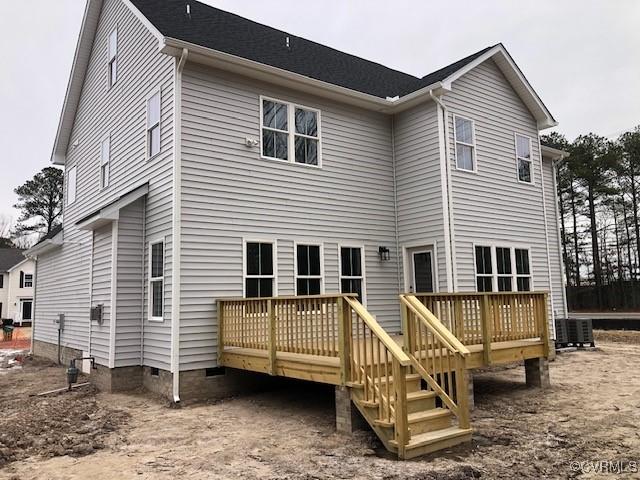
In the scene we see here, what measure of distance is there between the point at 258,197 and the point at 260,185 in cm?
25

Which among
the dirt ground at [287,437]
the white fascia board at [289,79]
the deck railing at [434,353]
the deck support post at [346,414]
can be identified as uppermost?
the white fascia board at [289,79]

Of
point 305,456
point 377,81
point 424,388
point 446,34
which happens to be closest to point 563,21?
point 446,34

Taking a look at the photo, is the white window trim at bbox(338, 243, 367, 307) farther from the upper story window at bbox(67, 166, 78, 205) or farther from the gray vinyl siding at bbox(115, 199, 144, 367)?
the upper story window at bbox(67, 166, 78, 205)

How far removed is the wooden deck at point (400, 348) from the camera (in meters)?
5.61

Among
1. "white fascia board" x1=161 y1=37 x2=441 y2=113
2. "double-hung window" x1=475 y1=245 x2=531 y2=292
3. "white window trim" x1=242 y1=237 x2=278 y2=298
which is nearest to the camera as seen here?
"white fascia board" x1=161 y1=37 x2=441 y2=113

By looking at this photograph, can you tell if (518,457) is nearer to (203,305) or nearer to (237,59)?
(203,305)

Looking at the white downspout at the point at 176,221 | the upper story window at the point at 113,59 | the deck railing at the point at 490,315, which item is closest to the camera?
the deck railing at the point at 490,315

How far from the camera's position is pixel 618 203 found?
112 ft

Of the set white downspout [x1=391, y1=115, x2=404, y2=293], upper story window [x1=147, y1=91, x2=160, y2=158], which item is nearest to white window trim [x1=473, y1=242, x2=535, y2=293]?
white downspout [x1=391, y1=115, x2=404, y2=293]

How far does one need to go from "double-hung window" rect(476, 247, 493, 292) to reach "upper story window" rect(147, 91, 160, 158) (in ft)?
23.9

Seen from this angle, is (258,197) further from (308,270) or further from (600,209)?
(600,209)

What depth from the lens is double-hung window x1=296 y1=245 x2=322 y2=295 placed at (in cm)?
994

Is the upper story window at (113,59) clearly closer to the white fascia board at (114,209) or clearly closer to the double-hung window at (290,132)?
the white fascia board at (114,209)

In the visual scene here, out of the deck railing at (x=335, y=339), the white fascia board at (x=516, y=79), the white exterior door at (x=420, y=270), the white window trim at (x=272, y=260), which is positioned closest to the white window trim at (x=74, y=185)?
the white window trim at (x=272, y=260)
